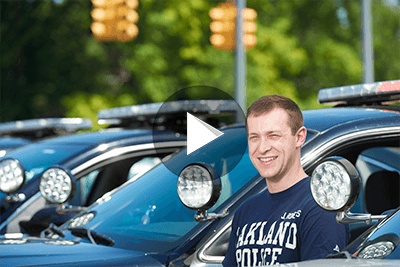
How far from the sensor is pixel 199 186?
3002 mm

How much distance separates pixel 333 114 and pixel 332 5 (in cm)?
2538

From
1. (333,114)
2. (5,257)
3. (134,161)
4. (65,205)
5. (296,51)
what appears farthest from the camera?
(296,51)

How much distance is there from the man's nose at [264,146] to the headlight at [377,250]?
547 mm

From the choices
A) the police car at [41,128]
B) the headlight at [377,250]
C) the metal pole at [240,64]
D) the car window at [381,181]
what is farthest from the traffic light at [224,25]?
the headlight at [377,250]

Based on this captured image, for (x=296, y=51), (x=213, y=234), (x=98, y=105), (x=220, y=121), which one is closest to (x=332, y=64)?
(x=296, y=51)

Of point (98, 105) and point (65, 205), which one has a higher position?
point (98, 105)

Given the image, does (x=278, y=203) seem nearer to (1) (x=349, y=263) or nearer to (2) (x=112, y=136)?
(1) (x=349, y=263)

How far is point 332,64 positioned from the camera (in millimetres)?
26500

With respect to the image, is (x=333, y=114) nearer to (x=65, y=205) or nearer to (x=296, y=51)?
(x=65, y=205)

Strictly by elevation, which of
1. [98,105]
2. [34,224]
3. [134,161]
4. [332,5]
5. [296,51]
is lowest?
[34,224]

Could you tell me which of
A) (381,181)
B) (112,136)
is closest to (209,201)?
(381,181)

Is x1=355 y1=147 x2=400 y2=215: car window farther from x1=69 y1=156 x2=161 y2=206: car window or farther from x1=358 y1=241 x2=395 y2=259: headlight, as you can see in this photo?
x1=69 y1=156 x2=161 y2=206: car window

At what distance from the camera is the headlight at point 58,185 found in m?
4.26

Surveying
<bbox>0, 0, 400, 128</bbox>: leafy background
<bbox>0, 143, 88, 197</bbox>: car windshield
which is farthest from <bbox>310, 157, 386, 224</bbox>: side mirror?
<bbox>0, 0, 400, 128</bbox>: leafy background
